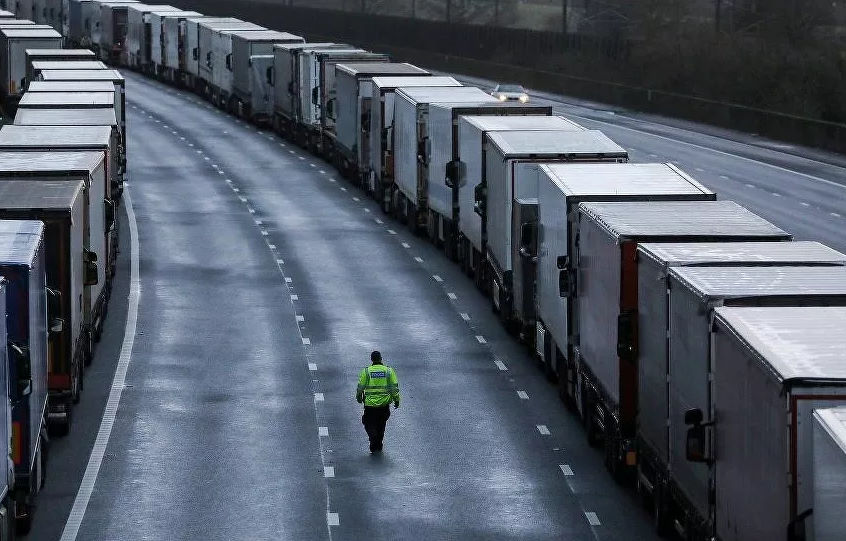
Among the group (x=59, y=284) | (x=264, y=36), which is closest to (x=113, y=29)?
(x=264, y=36)

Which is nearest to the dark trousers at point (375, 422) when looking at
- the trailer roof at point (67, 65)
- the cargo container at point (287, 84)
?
the trailer roof at point (67, 65)

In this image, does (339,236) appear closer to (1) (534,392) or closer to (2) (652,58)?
(1) (534,392)

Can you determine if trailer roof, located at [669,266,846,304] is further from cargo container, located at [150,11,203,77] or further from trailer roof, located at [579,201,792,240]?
cargo container, located at [150,11,203,77]

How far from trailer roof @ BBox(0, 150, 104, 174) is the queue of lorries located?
92 millimetres

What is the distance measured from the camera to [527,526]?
24.3m

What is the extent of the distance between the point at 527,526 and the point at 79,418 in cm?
993

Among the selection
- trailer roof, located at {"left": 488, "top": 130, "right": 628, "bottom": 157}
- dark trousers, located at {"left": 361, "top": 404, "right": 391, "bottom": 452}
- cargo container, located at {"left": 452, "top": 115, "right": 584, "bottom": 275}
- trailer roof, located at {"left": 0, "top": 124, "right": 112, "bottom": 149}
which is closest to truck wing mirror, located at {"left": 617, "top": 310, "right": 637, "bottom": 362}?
dark trousers, located at {"left": 361, "top": 404, "right": 391, "bottom": 452}

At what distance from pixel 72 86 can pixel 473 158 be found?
21.5m

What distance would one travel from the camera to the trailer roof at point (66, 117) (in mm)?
47438

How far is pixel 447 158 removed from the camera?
46.5 metres

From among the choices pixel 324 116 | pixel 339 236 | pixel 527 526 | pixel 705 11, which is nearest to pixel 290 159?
pixel 324 116

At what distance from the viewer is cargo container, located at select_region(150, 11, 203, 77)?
104m

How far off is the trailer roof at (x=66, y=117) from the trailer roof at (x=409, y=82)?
1013 centimetres

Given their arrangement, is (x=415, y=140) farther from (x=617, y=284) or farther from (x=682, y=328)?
(x=682, y=328)
